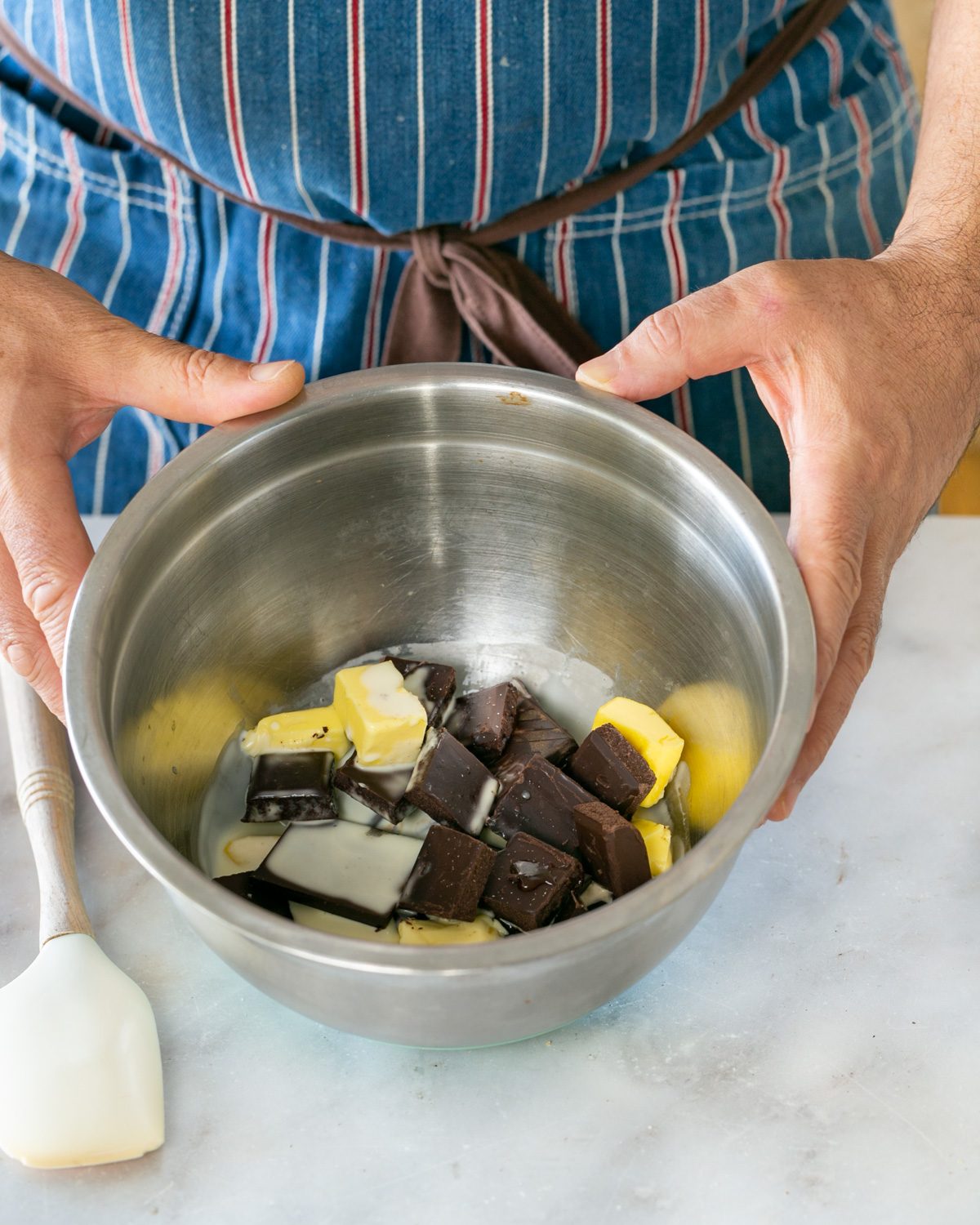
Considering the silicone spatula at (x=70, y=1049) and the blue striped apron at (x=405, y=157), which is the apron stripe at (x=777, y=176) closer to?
the blue striped apron at (x=405, y=157)

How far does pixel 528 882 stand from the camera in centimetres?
86

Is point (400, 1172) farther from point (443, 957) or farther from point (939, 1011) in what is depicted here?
point (939, 1011)

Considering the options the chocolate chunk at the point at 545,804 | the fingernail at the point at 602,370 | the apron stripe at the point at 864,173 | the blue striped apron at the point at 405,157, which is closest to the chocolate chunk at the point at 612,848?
the chocolate chunk at the point at 545,804

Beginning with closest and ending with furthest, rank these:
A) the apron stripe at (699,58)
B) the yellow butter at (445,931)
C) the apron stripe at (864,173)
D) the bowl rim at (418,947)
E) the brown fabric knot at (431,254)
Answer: the bowl rim at (418,947) → the yellow butter at (445,931) → the apron stripe at (699,58) → the brown fabric knot at (431,254) → the apron stripe at (864,173)

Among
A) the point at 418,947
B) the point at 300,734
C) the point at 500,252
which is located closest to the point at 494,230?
the point at 500,252

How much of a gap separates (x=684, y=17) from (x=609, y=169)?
0.57 ft

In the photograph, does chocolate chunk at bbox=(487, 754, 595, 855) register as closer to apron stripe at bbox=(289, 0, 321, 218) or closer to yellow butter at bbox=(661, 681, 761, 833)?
yellow butter at bbox=(661, 681, 761, 833)

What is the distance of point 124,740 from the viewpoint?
2.67 ft

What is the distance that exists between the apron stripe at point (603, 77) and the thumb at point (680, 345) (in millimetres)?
266

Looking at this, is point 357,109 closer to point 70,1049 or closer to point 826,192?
point 826,192

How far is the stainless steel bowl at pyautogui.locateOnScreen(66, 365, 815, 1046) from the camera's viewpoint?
667 mm

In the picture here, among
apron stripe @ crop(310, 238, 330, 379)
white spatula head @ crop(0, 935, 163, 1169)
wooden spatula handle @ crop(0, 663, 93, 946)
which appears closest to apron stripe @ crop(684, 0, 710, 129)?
apron stripe @ crop(310, 238, 330, 379)

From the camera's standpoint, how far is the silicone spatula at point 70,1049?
2.52 ft

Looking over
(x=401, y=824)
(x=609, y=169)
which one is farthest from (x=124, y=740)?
(x=609, y=169)
